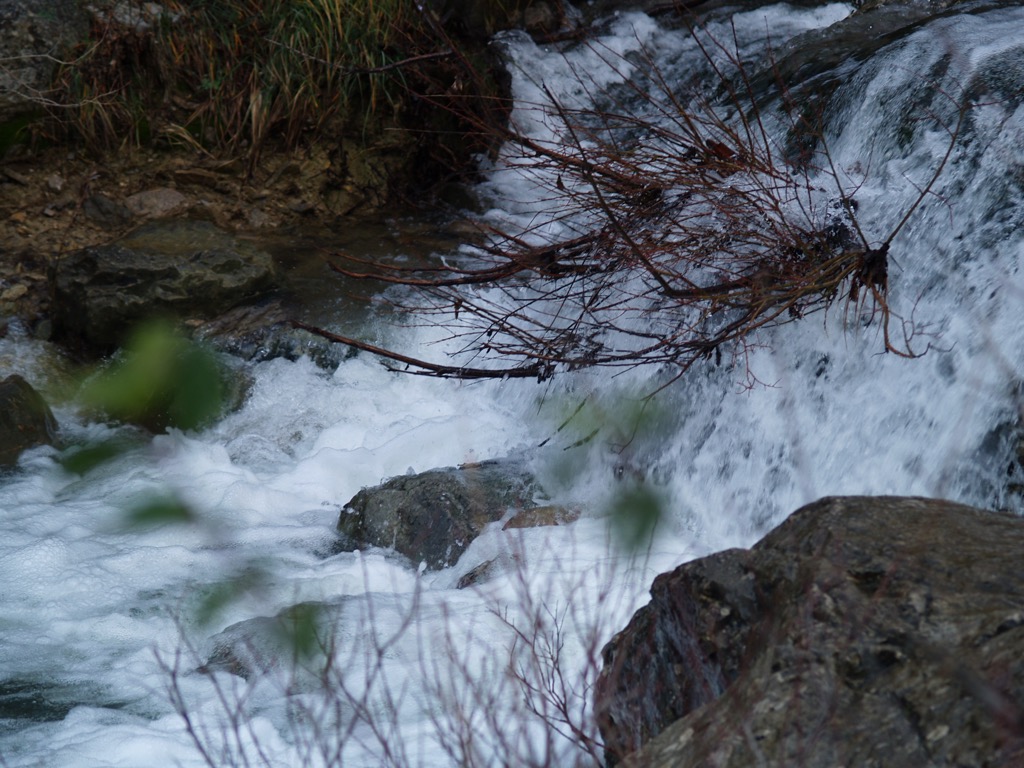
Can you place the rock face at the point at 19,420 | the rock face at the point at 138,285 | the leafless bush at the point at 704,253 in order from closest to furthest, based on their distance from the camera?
1. the leafless bush at the point at 704,253
2. the rock face at the point at 19,420
3. the rock face at the point at 138,285

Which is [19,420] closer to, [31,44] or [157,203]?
[157,203]

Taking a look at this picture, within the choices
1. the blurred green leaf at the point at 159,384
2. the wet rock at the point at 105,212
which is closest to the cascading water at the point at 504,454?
the blurred green leaf at the point at 159,384

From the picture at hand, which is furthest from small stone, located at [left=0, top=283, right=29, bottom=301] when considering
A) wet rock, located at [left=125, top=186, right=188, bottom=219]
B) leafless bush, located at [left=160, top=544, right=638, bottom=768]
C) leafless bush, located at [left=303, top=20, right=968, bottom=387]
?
leafless bush, located at [left=160, top=544, right=638, bottom=768]

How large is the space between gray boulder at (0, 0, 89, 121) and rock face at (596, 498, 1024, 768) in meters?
4.85

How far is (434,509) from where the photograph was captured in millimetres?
3652

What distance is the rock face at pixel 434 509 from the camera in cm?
357

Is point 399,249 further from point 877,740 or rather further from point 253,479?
point 877,740

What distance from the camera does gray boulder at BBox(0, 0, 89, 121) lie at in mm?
5520

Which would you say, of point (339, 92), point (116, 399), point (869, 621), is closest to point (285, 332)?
point (116, 399)

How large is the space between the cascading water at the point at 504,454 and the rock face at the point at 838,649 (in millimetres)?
361

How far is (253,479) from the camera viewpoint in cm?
425

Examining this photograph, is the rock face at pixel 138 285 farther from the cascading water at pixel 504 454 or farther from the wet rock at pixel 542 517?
the wet rock at pixel 542 517

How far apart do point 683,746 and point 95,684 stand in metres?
1.93

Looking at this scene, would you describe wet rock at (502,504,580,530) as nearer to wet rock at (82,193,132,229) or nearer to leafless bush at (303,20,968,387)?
leafless bush at (303,20,968,387)
